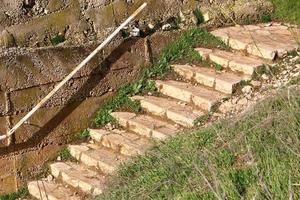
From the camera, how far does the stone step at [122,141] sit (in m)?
6.04

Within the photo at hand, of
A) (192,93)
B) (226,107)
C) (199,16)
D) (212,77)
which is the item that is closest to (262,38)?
(212,77)

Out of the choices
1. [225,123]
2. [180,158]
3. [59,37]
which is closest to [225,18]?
[59,37]

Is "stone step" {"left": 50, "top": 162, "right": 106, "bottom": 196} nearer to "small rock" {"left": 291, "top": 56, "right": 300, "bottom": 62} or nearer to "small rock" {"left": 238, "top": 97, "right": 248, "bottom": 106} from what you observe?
"small rock" {"left": 238, "top": 97, "right": 248, "bottom": 106}

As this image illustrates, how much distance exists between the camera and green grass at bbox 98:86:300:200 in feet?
13.3

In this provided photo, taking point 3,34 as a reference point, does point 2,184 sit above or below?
below

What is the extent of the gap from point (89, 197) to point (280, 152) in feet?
6.76

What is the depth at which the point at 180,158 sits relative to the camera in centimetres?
493

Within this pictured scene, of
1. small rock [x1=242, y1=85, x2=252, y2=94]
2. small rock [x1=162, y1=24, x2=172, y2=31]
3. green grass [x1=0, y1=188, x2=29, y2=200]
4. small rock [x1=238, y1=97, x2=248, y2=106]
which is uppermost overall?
small rock [x1=162, y1=24, x2=172, y2=31]

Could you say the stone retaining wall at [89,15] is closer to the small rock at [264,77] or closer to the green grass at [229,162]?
the small rock at [264,77]

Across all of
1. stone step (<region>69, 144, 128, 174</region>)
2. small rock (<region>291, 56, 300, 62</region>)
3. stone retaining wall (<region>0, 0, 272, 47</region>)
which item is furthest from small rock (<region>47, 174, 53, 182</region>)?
small rock (<region>291, 56, 300, 62</region>)

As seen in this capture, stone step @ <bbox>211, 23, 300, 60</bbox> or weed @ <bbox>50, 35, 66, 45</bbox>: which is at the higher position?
weed @ <bbox>50, 35, 66, 45</bbox>

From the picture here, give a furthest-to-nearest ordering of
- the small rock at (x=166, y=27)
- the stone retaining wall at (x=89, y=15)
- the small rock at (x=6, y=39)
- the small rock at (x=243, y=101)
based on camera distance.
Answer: the small rock at (x=166, y=27)
the stone retaining wall at (x=89, y=15)
the small rock at (x=6, y=39)
the small rock at (x=243, y=101)

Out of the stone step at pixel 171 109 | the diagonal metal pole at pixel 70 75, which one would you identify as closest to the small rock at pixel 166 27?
the diagonal metal pole at pixel 70 75

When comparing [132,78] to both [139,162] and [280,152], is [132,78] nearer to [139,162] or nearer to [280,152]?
[139,162]
